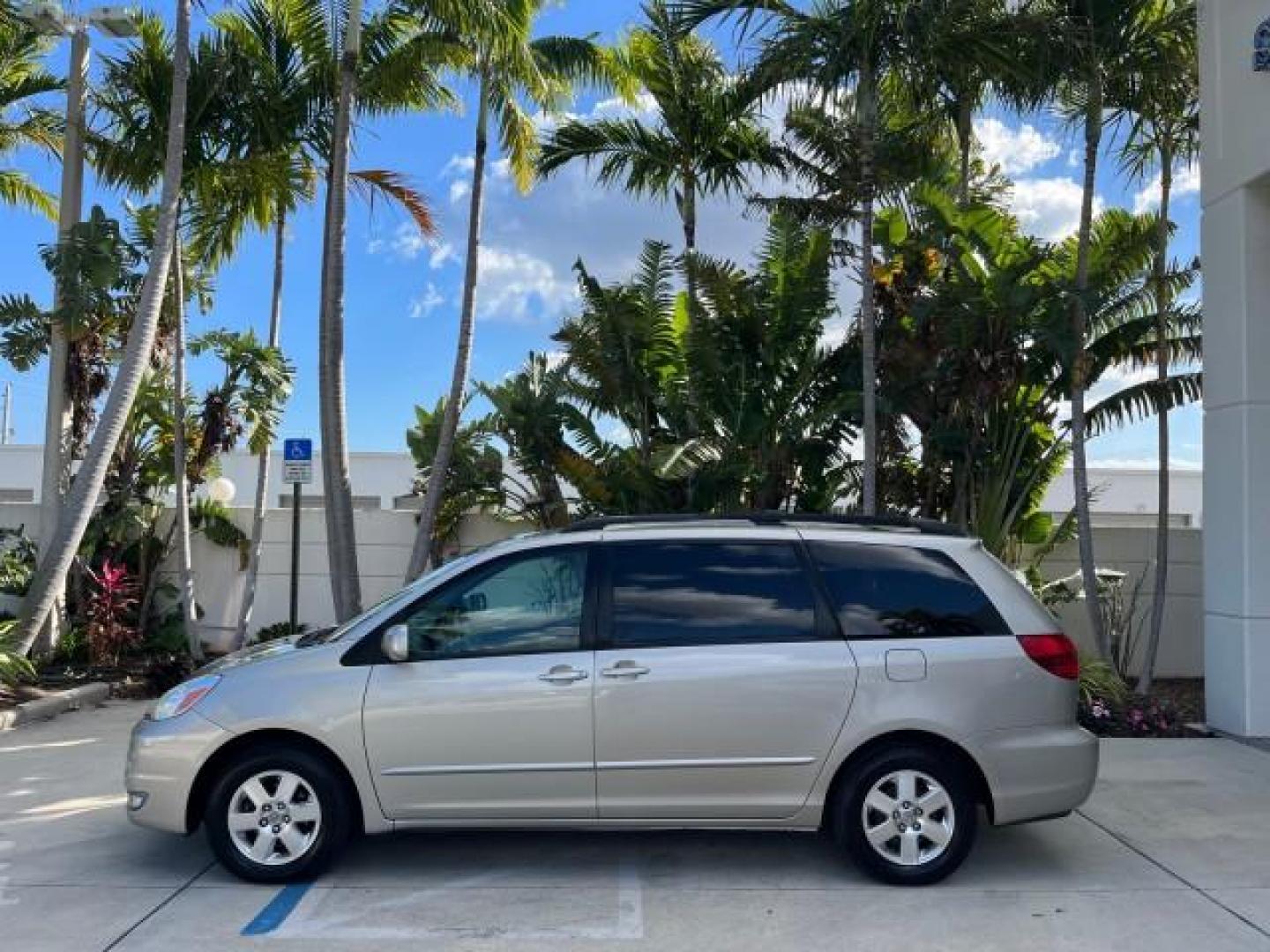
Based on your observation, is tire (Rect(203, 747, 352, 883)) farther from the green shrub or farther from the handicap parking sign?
the handicap parking sign

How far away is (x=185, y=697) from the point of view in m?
5.43

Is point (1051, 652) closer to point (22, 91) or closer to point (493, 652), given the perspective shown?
point (493, 652)

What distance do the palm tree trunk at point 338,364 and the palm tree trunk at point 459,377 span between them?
2.50 ft

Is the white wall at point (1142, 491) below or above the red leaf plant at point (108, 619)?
above

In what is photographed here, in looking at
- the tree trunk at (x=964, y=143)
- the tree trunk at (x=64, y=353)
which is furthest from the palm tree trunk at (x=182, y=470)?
the tree trunk at (x=964, y=143)

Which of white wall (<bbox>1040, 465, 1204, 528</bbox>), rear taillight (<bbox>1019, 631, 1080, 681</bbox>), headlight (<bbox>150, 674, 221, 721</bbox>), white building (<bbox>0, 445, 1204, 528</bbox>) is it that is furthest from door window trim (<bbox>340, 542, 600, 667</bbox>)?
white wall (<bbox>1040, 465, 1204, 528</bbox>)

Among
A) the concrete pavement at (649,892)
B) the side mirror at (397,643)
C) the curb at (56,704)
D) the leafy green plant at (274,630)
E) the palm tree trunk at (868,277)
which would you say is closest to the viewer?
the concrete pavement at (649,892)

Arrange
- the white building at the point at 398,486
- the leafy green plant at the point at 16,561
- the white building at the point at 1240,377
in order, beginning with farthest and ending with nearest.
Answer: the white building at the point at 398,486, the leafy green plant at the point at 16,561, the white building at the point at 1240,377

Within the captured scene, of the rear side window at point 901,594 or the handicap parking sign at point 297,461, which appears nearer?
the rear side window at point 901,594

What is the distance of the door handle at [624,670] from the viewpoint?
17.3ft

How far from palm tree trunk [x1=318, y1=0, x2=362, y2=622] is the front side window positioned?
20.5 feet

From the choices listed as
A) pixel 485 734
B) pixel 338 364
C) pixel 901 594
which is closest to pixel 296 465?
pixel 338 364

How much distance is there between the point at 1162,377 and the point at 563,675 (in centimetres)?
816

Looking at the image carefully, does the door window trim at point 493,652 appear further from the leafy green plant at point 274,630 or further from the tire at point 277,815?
the leafy green plant at point 274,630
